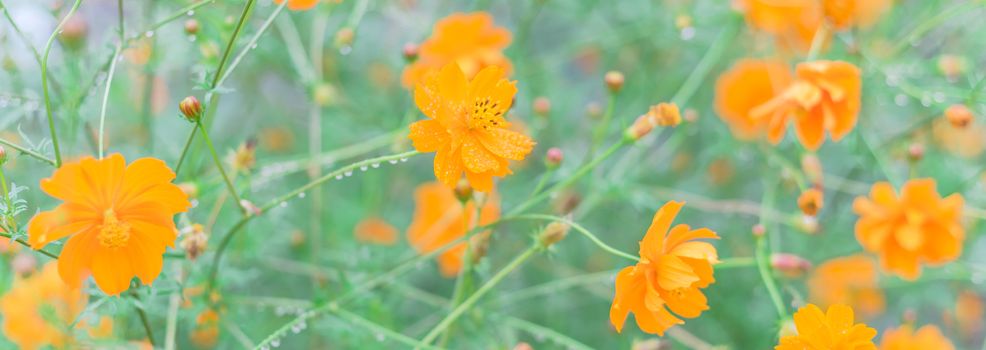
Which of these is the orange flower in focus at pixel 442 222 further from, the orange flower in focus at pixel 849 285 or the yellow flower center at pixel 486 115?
the orange flower in focus at pixel 849 285

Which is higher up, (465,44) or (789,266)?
(465,44)

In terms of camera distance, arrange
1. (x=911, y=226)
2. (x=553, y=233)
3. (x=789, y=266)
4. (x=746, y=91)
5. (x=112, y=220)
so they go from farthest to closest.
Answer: (x=746, y=91) < (x=911, y=226) < (x=789, y=266) < (x=553, y=233) < (x=112, y=220)

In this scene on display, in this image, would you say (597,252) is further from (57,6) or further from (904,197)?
(57,6)

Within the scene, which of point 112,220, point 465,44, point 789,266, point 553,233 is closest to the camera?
point 112,220

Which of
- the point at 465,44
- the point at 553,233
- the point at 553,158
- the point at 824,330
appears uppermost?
the point at 465,44

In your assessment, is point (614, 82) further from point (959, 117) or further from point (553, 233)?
point (959, 117)

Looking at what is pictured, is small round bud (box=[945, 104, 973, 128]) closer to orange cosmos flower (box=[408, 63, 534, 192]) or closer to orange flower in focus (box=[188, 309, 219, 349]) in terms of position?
orange cosmos flower (box=[408, 63, 534, 192])

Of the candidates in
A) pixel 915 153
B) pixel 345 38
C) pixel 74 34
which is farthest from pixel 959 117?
pixel 74 34

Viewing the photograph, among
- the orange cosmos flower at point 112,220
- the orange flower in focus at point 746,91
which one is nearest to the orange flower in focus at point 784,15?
the orange flower in focus at point 746,91
